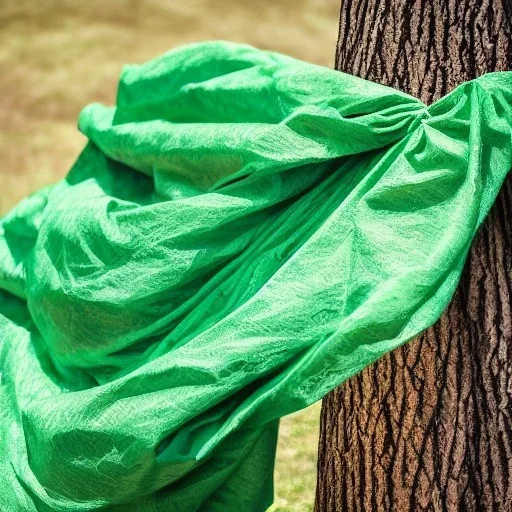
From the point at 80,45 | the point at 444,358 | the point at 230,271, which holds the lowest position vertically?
the point at 444,358

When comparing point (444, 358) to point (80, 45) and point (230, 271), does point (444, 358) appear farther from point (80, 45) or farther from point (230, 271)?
point (80, 45)

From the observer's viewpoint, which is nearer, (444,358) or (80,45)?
(444,358)

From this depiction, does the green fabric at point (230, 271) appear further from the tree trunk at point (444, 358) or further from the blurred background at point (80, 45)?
A: the blurred background at point (80, 45)

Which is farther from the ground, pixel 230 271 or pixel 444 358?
pixel 230 271

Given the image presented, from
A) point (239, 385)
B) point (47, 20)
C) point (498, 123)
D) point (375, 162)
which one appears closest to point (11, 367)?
point (239, 385)

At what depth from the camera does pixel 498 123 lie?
2.04 meters

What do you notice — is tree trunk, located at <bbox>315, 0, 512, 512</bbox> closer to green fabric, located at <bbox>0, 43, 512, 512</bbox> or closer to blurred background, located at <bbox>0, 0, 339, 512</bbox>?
green fabric, located at <bbox>0, 43, 512, 512</bbox>

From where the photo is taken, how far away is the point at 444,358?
2232mm

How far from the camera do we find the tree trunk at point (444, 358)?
2.16 metres

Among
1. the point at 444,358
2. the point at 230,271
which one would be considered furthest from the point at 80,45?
the point at 444,358

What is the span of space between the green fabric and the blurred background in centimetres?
368

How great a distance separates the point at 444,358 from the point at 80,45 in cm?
735

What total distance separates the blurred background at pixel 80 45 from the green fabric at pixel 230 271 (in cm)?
368

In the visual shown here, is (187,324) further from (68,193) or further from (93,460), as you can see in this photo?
(68,193)
